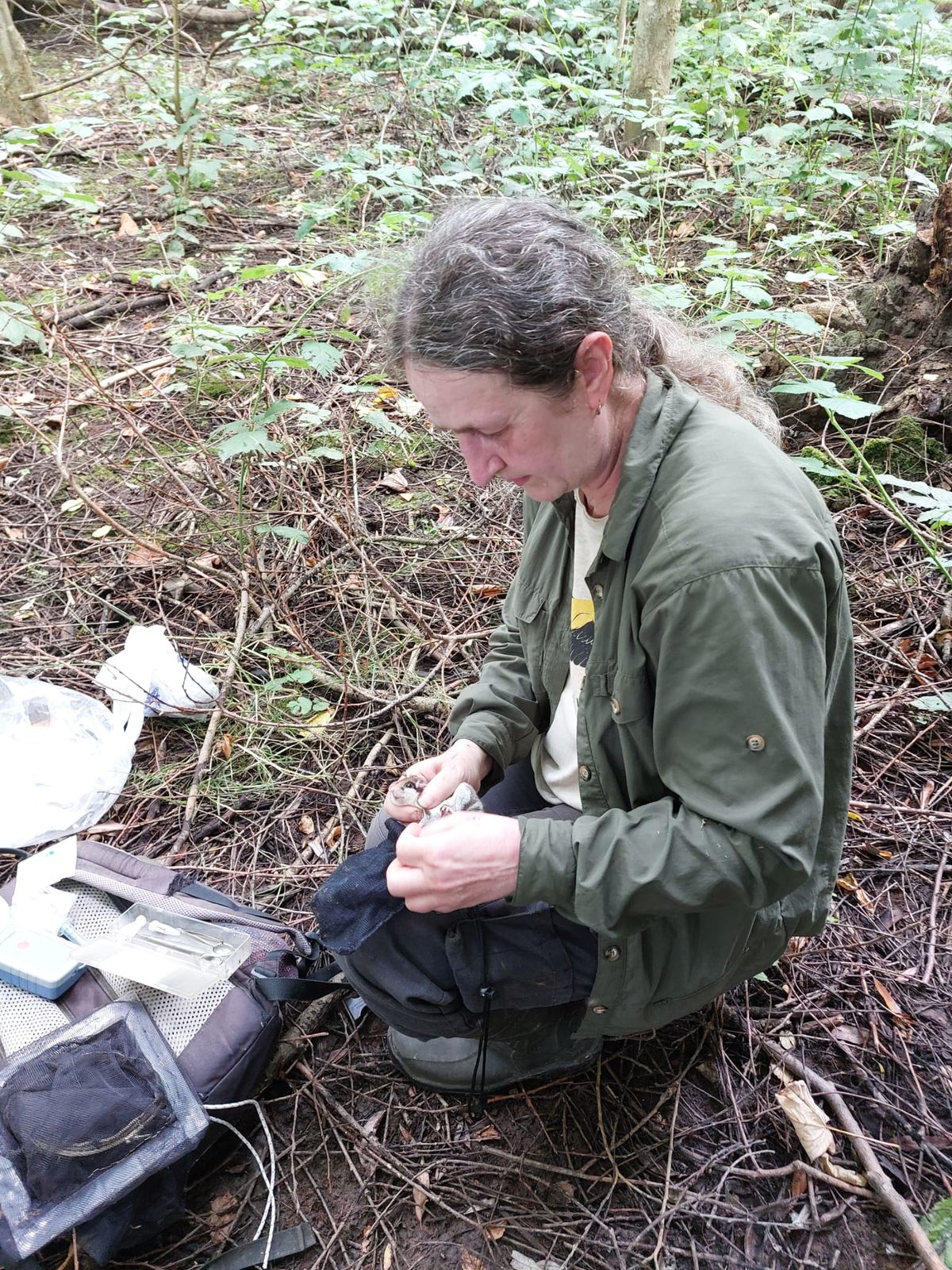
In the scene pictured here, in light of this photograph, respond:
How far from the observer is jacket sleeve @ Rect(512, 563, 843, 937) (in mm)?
1223

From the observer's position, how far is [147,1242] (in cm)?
167

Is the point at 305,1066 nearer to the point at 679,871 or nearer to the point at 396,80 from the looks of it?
the point at 679,871

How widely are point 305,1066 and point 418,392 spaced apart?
149cm

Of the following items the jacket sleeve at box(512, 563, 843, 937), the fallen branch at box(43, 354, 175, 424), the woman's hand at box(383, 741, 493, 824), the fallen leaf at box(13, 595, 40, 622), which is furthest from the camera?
the fallen branch at box(43, 354, 175, 424)

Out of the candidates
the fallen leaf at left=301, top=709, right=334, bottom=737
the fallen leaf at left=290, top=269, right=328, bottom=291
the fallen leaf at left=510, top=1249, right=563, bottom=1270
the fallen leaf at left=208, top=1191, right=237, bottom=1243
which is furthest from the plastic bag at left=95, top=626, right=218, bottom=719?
the fallen leaf at left=290, top=269, right=328, bottom=291

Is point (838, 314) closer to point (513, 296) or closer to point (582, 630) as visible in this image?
point (582, 630)

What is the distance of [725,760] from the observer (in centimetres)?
127

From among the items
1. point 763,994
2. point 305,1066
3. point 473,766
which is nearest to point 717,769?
point 473,766

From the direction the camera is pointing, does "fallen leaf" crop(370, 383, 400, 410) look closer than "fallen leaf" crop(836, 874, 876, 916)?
No

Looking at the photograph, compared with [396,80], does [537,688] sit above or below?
below

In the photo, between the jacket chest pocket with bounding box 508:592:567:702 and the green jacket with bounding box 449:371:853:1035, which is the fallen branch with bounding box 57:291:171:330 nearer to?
the jacket chest pocket with bounding box 508:592:567:702

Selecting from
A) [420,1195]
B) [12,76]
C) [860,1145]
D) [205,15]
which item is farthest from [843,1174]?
[205,15]

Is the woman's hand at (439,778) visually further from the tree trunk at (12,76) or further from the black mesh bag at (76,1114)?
the tree trunk at (12,76)

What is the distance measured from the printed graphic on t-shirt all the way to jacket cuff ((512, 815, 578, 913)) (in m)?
0.39
